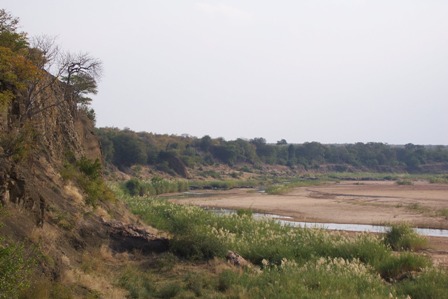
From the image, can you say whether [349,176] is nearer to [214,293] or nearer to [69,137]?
[69,137]

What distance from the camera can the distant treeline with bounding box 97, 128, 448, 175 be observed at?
77.2 metres

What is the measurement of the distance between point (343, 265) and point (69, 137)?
1348 cm

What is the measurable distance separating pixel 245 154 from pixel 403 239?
93.5m

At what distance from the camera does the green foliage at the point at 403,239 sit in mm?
21766

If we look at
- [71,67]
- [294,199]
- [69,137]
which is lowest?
[294,199]

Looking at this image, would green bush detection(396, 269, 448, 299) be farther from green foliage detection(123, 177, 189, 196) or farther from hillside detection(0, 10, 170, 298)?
green foliage detection(123, 177, 189, 196)

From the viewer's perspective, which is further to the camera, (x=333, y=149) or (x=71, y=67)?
(x=333, y=149)

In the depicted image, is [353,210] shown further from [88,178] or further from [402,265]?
[402,265]

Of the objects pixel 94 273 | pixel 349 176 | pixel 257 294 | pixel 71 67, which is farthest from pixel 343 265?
pixel 349 176

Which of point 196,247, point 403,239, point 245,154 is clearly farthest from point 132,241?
point 245,154

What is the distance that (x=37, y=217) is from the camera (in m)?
13.5

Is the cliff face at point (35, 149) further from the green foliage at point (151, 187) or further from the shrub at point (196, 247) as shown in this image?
the green foliage at point (151, 187)

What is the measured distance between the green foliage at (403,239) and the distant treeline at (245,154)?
173 ft

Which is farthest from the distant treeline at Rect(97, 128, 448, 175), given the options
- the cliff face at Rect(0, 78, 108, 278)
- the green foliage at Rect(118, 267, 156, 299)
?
the green foliage at Rect(118, 267, 156, 299)
